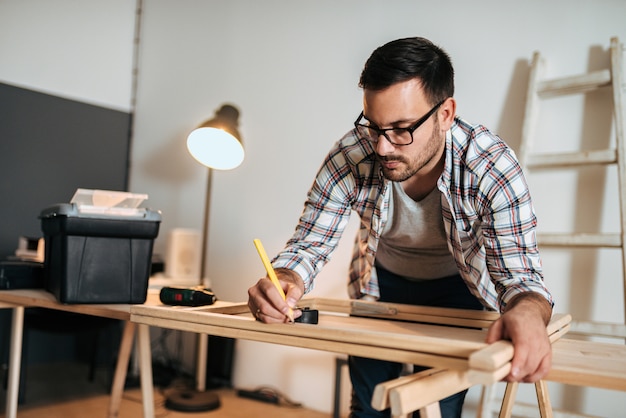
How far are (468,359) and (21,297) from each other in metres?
1.22

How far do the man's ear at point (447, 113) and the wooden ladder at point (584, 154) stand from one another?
2.75ft

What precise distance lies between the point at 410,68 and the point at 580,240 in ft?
3.41

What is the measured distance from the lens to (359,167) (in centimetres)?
138

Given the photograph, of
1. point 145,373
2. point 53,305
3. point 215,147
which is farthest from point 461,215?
point 215,147

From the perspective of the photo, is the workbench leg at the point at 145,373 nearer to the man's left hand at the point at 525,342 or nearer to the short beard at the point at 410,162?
the short beard at the point at 410,162

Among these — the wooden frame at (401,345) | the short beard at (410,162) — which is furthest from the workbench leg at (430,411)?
the short beard at (410,162)

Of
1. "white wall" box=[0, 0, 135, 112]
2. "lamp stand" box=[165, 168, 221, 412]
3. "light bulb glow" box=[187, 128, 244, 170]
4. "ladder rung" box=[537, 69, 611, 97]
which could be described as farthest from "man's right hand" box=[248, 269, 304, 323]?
"white wall" box=[0, 0, 135, 112]

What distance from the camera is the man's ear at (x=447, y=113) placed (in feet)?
4.01

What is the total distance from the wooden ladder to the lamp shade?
3.96 feet

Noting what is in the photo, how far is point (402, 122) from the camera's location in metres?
1.15

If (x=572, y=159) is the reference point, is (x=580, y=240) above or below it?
below

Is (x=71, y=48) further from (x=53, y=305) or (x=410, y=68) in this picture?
(x=410, y=68)

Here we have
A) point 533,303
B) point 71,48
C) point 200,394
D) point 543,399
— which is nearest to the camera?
point 533,303

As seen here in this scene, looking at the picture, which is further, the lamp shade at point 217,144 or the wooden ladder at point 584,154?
the lamp shade at point 217,144
